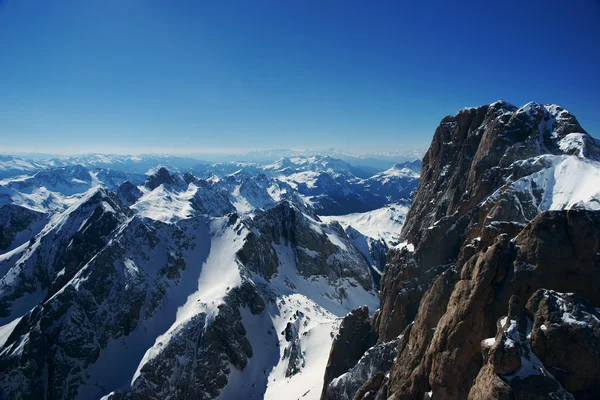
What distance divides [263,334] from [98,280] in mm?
69246

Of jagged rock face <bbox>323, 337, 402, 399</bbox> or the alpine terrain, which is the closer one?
the alpine terrain

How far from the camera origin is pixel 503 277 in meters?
32.3

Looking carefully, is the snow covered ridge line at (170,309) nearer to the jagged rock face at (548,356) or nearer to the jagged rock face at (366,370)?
the jagged rock face at (366,370)

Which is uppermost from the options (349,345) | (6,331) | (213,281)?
(349,345)

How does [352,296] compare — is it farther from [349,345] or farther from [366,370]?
[366,370]

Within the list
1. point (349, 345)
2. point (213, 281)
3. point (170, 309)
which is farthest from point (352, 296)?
point (349, 345)

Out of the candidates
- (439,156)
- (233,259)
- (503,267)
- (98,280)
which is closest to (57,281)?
(98,280)

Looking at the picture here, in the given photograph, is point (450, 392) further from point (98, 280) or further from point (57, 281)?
point (57, 281)

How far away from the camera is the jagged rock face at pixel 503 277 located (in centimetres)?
2495

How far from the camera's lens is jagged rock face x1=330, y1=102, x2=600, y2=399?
982 inches

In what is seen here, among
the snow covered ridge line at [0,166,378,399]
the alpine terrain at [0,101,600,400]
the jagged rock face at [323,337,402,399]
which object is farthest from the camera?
the snow covered ridge line at [0,166,378,399]

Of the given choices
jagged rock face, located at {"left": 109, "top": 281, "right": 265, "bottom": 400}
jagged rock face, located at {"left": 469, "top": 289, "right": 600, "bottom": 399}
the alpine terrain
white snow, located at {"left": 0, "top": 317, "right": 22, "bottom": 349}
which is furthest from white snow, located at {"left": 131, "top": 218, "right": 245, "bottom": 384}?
jagged rock face, located at {"left": 469, "top": 289, "right": 600, "bottom": 399}

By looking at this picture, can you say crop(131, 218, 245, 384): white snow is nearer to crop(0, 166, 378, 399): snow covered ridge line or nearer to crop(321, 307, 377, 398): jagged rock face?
crop(0, 166, 378, 399): snow covered ridge line

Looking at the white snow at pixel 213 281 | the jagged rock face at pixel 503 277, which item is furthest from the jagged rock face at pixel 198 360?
the jagged rock face at pixel 503 277
